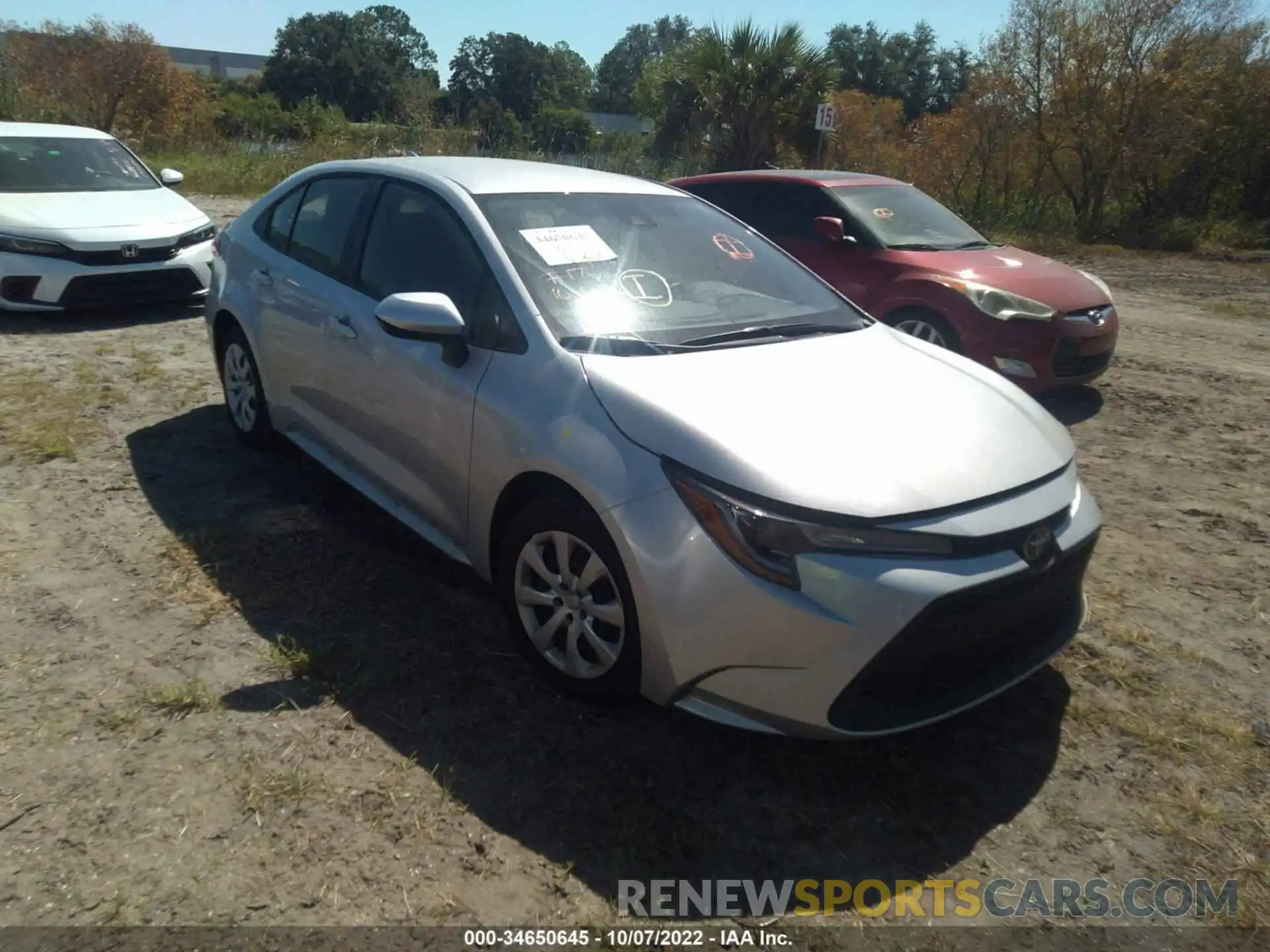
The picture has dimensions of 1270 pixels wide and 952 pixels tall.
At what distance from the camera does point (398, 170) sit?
3932mm

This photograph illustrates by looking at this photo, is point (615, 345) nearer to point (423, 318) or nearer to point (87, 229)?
point (423, 318)

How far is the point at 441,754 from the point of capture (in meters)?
2.77

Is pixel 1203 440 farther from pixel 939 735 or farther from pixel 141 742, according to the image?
pixel 141 742

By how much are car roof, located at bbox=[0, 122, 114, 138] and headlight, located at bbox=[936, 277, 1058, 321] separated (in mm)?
7873

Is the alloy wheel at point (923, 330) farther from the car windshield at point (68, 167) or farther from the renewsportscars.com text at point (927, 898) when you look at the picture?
the car windshield at point (68, 167)

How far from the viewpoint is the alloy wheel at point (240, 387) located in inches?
189

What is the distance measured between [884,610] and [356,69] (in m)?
73.2

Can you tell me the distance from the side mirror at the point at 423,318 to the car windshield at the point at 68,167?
654 centimetres

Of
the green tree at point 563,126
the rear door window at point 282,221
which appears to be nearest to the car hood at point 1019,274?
the rear door window at point 282,221

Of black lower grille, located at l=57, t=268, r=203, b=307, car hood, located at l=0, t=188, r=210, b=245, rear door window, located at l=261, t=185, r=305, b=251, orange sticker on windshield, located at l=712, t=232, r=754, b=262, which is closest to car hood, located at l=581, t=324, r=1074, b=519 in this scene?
orange sticker on windshield, located at l=712, t=232, r=754, b=262

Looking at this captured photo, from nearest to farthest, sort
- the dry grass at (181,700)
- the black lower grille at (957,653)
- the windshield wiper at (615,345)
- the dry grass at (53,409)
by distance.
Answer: the black lower grille at (957,653) < the dry grass at (181,700) < the windshield wiper at (615,345) < the dry grass at (53,409)

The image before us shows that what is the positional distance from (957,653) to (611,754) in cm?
102

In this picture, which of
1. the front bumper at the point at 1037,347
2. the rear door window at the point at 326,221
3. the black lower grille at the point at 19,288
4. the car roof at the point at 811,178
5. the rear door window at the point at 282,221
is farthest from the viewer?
the car roof at the point at 811,178

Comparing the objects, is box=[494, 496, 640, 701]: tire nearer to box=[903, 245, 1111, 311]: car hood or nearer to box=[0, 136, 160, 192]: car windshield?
box=[903, 245, 1111, 311]: car hood
